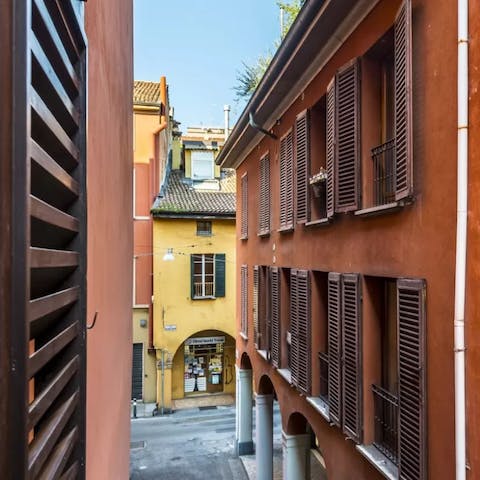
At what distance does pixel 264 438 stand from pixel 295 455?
2.48 meters

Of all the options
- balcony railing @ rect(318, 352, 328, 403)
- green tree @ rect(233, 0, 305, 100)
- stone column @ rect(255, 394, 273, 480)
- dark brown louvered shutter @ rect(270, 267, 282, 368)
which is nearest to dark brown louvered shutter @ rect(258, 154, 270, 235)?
dark brown louvered shutter @ rect(270, 267, 282, 368)

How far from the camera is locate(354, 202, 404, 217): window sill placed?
13.4 ft

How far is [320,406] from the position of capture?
626 cm

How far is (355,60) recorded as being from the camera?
195 inches

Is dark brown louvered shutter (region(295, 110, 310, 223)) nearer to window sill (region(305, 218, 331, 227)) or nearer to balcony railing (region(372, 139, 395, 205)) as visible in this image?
window sill (region(305, 218, 331, 227))

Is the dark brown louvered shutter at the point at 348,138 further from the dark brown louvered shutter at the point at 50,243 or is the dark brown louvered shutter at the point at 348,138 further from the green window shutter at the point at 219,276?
the green window shutter at the point at 219,276

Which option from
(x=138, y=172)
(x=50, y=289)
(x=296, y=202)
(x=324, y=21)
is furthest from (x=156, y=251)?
(x=50, y=289)

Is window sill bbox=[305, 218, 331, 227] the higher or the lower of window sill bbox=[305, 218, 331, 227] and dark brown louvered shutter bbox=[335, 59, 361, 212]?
the lower

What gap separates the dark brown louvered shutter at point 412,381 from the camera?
3730 millimetres

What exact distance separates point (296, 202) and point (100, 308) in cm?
507

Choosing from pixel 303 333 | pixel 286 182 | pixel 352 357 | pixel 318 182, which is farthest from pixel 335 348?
pixel 286 182

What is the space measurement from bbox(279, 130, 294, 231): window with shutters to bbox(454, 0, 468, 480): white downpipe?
4.41m

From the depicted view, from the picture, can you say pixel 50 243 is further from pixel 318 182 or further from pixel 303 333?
pixel 303 333

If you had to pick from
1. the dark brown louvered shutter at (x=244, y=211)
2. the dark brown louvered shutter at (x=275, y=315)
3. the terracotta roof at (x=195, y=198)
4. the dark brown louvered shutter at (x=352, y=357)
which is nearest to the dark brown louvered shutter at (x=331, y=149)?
the dark brown louvered shutter at (x=352, y=357)
